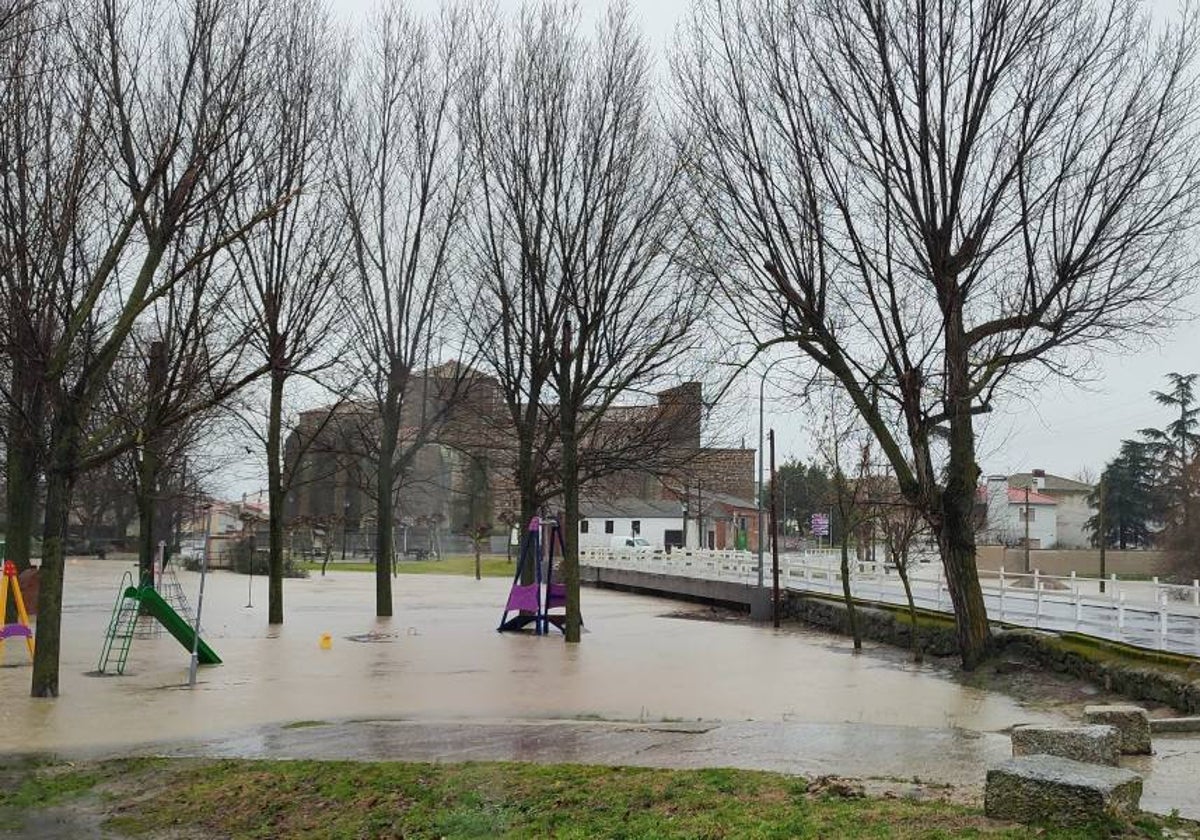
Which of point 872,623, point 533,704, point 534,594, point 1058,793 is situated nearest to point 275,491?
point 534,594

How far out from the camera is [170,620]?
17953 mm

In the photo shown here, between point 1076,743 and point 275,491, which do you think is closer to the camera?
point 1076,743

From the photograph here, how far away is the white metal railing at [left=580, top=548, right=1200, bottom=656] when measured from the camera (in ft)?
56.5

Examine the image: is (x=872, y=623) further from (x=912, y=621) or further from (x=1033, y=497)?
(x=1033, y=497)

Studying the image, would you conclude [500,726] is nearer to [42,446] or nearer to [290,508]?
[42,446]

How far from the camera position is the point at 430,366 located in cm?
2797

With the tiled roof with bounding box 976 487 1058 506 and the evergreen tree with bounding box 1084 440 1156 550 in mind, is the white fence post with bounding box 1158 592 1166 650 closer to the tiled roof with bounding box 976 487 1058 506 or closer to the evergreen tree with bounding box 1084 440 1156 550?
the evergreen tree with bounding box 1084 440 1156 550

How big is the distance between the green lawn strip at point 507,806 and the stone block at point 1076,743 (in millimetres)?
1400

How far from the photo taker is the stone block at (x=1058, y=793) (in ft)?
18.6

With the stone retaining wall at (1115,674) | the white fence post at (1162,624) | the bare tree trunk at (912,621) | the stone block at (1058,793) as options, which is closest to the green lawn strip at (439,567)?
the bare tree trunk at (912,621)

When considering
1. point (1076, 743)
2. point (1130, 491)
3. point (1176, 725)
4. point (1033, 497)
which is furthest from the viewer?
point (1033, 497)

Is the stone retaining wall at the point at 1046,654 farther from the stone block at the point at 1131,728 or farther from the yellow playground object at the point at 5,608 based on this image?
the yellow playground object at the point at 5,608

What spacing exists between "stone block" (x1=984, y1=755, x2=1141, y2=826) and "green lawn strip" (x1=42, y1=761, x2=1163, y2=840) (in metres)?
0.10

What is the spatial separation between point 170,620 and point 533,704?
7460 mm
